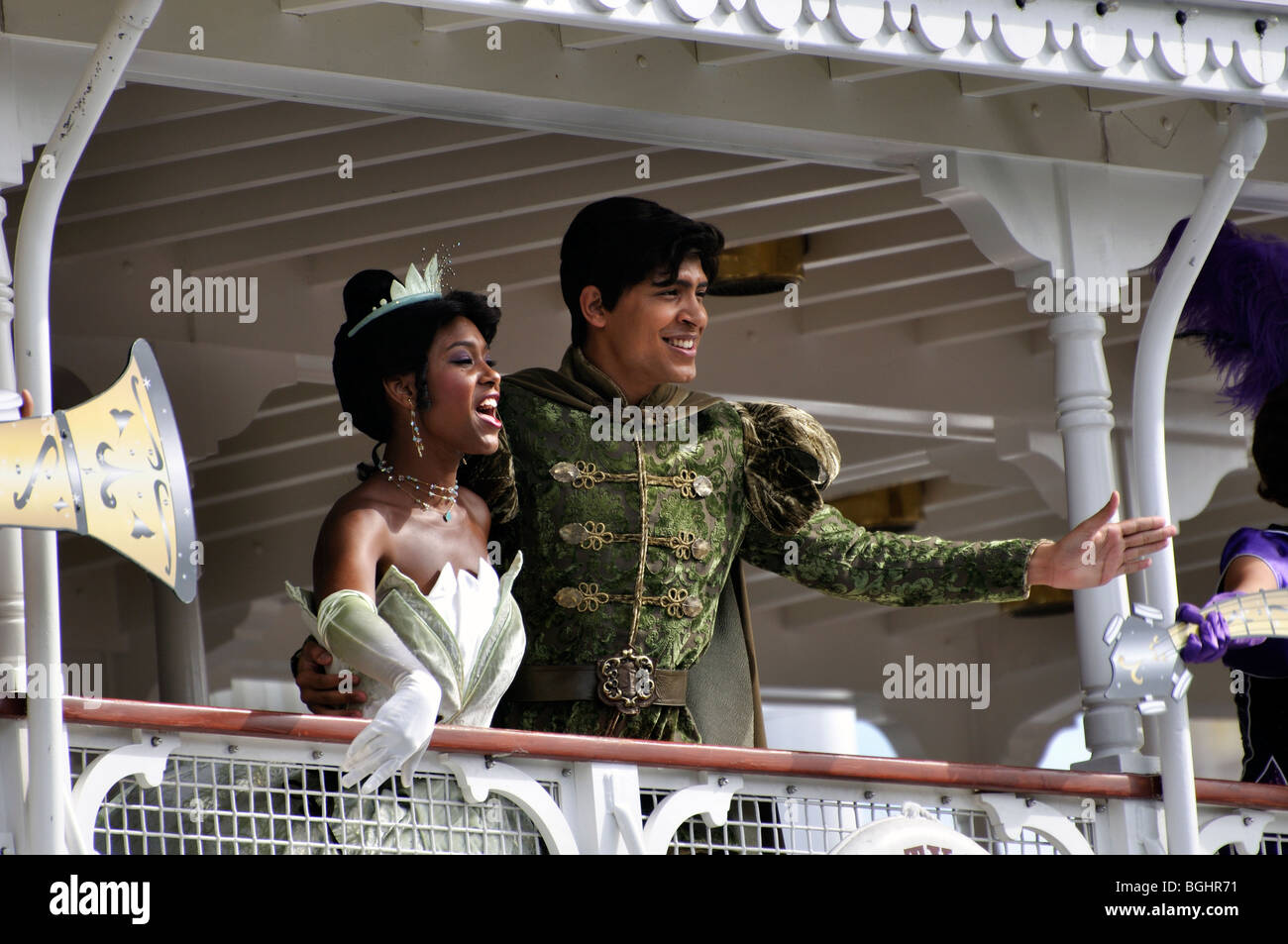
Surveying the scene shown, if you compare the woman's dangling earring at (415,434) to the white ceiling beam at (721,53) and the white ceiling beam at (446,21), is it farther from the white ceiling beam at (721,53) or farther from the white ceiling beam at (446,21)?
the white ceiling beam at (721,53)

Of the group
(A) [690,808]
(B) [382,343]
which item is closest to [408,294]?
(B) [382,343]

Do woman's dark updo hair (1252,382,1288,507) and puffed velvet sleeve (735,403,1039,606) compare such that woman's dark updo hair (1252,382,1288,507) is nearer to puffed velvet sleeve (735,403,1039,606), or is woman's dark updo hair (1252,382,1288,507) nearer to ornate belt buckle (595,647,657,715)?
puffed velvet sleeve (735,403,1039,606)

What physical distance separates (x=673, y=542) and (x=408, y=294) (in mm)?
796

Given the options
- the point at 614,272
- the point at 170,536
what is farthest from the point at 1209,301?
the point at 170,536

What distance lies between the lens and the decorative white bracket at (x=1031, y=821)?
15.2 ft

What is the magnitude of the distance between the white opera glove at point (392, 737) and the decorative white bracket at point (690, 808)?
0.57 metres

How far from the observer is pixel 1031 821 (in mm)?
4668

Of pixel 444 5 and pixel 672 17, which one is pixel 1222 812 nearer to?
pixel 672 17

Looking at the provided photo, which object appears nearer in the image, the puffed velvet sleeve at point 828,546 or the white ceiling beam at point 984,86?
the puffed velvet sleeve at point 828,546

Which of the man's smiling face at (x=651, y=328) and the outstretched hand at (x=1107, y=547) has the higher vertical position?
the man's smiling face at (x=651, y=328)

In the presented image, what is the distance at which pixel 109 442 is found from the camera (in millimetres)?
3678

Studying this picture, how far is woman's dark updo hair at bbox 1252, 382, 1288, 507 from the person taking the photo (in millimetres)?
5207

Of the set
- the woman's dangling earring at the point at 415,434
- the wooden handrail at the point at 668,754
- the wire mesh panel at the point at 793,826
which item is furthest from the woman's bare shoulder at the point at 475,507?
the wire mesh panel at the point at 793,826

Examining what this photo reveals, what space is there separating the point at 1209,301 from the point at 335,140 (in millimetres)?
2374
